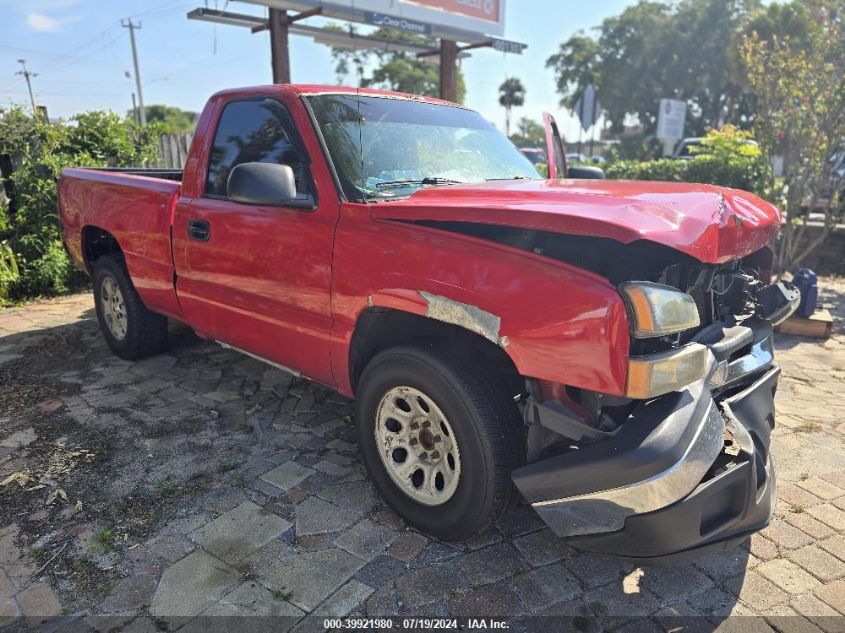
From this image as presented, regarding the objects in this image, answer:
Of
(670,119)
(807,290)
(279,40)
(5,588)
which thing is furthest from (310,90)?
(670,119)

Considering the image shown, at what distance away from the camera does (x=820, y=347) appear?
17.6 feet

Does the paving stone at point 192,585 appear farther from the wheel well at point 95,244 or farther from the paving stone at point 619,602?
the wheel well at point 95,244

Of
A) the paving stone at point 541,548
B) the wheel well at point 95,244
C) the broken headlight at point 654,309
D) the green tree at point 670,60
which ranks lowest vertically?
the paving stone at point 541,548

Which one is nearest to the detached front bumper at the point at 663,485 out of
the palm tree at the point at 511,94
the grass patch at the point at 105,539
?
the grass patch at the point at 105,539

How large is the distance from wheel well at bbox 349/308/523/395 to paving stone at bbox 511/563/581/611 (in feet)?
2.42

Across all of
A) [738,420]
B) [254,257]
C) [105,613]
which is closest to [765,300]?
[738,420]

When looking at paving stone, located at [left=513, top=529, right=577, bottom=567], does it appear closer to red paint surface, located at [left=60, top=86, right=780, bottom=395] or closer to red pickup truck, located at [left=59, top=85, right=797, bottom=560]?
red pickup truck, located at [left=59, top=85, right=797, bottom=560]

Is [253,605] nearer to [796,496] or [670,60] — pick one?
[796,496]

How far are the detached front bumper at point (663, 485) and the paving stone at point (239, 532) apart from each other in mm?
1221

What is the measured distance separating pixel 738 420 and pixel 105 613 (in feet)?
8.07

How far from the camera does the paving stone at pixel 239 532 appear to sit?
2.54m

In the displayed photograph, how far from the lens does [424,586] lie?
7.65 feet

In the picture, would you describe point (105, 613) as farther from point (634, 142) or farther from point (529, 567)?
point (634, 142)

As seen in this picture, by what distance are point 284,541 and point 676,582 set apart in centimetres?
164
